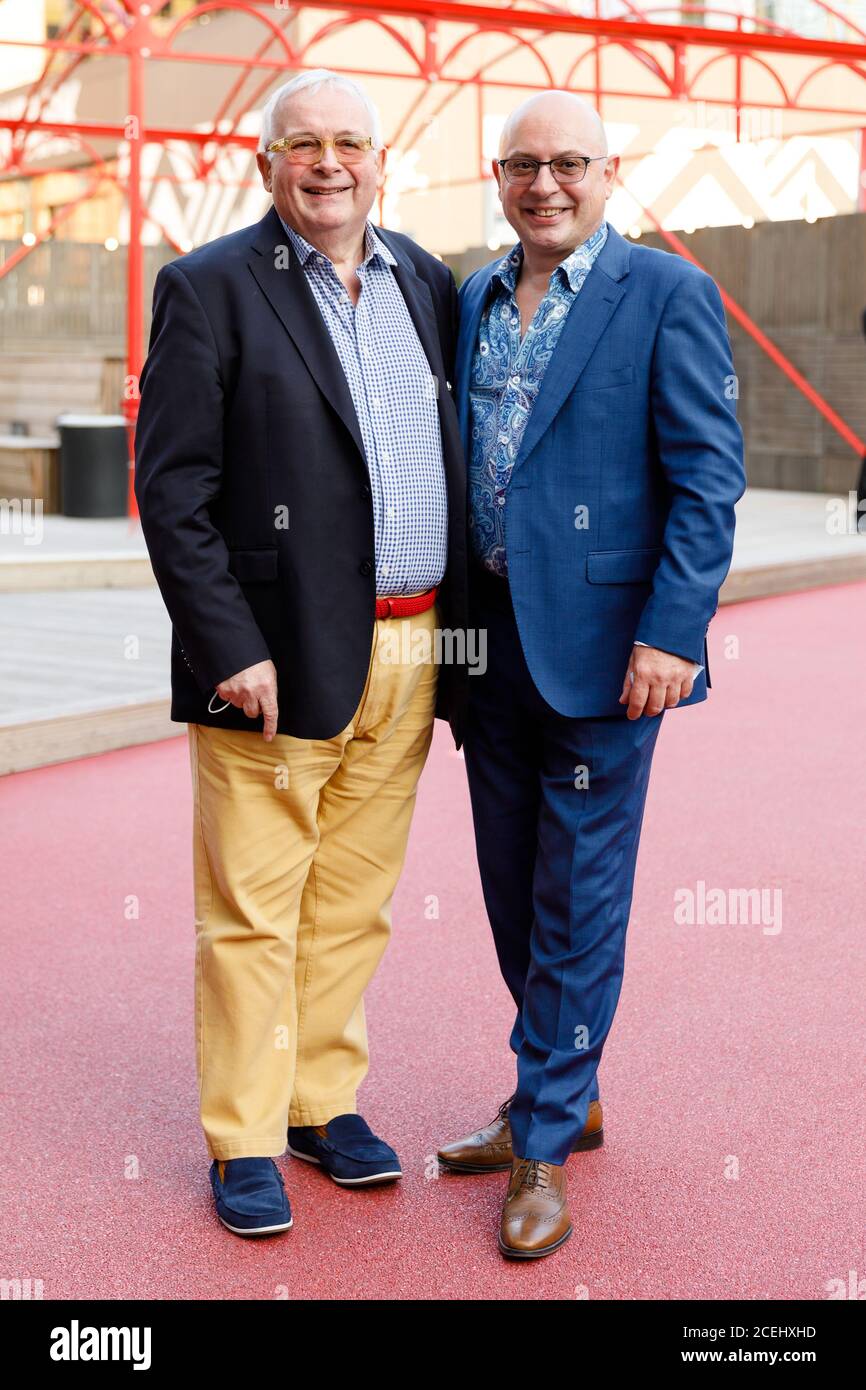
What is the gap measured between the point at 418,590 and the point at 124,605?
6.49 metres

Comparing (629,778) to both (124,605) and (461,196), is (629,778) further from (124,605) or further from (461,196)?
(461,196)

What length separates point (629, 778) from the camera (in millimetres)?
2988

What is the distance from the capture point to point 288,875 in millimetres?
3008

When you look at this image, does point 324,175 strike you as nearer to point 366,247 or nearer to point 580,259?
point 366,247

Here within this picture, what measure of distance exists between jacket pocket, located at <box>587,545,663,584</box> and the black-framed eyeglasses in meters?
0.61

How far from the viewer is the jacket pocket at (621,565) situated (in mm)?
2920

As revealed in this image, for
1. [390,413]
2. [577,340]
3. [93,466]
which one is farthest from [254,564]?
[93,466]

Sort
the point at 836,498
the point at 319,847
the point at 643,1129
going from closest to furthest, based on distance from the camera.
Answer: the point at 319,847 < the point at 643,1129 < the point at 836,498

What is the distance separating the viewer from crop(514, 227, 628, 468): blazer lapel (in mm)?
2859

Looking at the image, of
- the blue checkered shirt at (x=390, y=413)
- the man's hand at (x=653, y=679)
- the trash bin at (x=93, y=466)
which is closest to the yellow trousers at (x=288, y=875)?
the blue checkered shirt at (x=390, y=413)

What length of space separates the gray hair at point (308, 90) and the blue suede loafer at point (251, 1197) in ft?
5.57

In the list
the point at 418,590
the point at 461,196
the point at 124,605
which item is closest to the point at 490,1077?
the point at 418,590

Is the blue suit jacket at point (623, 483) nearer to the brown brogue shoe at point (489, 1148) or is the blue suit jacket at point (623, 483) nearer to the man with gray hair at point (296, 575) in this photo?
the man with gray hair at point (296, 575)

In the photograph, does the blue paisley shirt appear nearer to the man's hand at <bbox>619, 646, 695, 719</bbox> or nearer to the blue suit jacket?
the blue suit jacket
